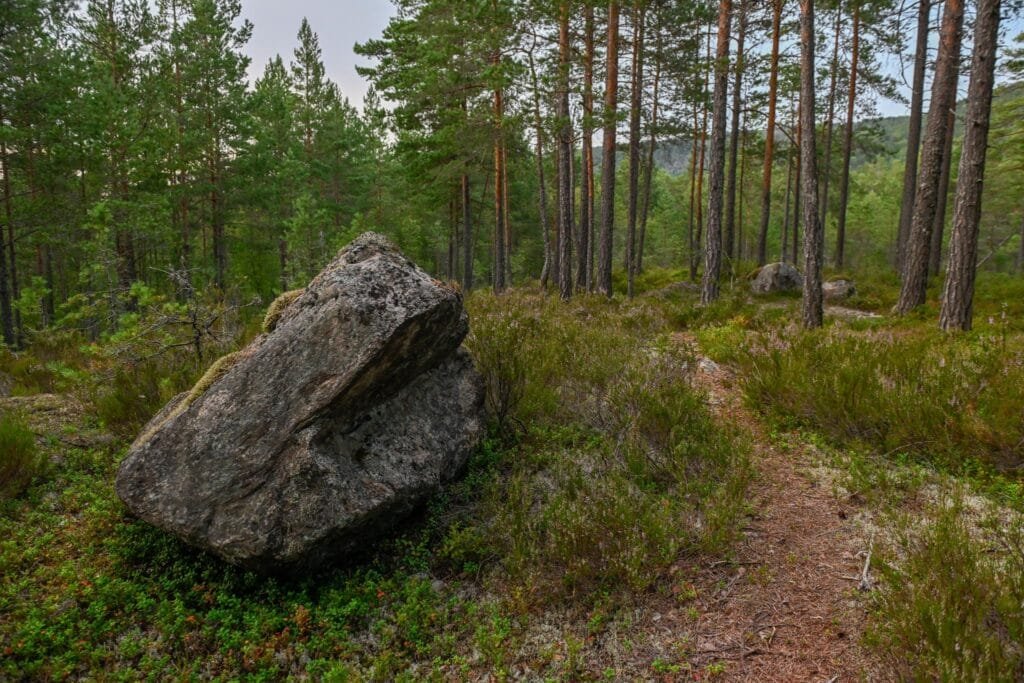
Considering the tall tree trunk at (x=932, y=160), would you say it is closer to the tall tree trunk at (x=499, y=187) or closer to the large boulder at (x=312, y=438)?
the tall tree trunk at (x=499, y=187)

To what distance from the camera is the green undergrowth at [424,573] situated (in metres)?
2.92

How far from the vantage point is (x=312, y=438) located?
3.55 meters

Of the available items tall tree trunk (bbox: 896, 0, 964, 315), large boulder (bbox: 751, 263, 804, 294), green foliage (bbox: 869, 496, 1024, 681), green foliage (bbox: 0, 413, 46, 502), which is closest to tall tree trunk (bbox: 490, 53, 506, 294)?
large boulder (bbox: 751, 263, 804, 294)

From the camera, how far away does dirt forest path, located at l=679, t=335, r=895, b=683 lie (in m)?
2.63

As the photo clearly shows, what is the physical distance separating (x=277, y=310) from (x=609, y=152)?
1144cm

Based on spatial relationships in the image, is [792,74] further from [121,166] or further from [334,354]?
[121,166]

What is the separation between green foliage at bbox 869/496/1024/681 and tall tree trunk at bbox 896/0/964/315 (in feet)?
30.1

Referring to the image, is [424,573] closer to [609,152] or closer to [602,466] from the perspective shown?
[602,466]

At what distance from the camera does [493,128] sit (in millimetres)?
15133

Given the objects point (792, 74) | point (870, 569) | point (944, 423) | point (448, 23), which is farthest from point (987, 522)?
point (792, 74)

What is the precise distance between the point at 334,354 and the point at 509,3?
440 inches

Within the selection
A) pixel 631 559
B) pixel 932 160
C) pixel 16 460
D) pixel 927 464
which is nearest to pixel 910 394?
pixel 927 464

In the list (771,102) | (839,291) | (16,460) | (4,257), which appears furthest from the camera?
(771,102)

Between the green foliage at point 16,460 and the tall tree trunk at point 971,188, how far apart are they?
1092 centimetres
